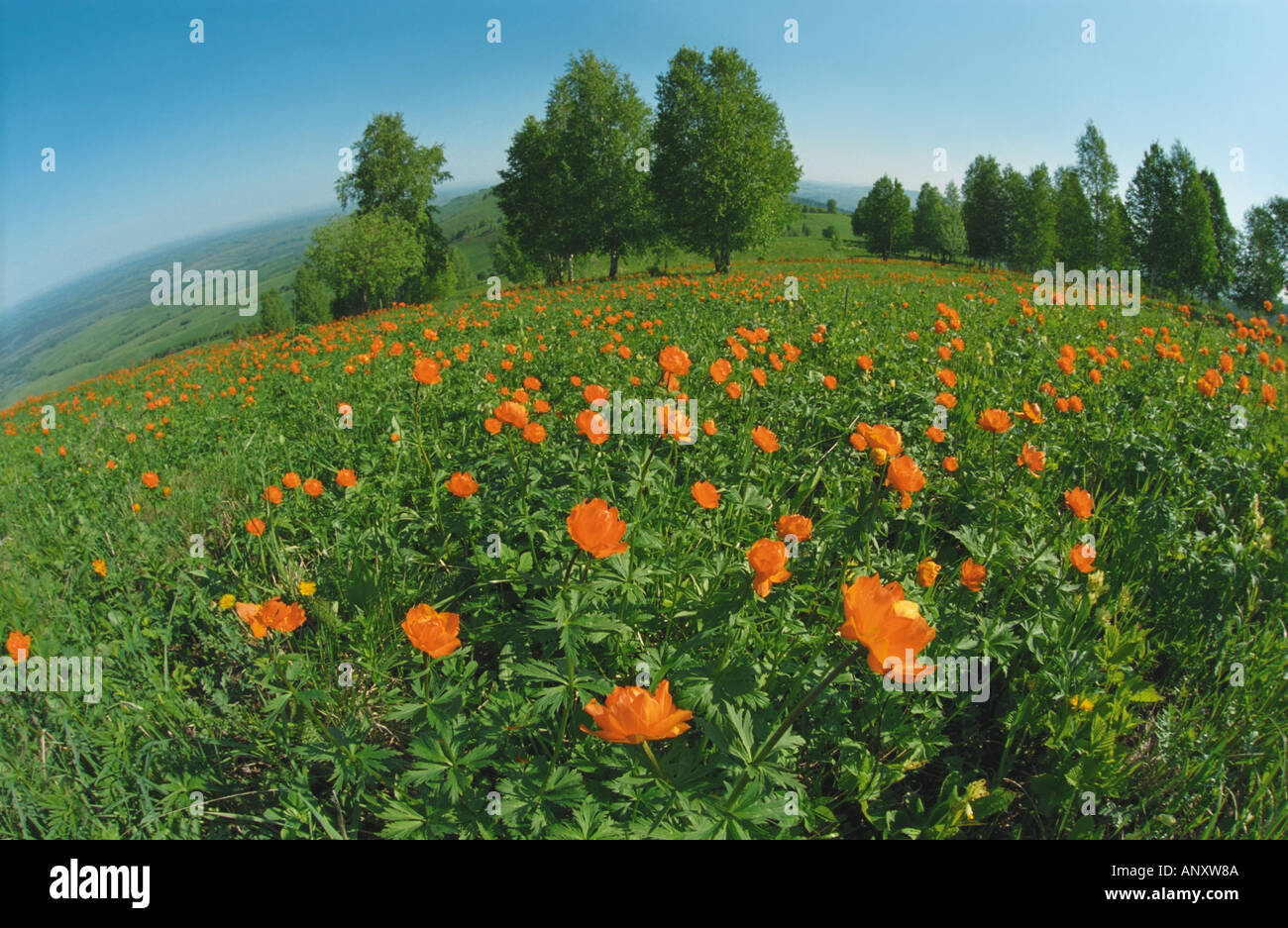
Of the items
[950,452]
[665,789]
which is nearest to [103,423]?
[665,789]

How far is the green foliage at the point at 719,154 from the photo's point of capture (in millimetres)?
22016

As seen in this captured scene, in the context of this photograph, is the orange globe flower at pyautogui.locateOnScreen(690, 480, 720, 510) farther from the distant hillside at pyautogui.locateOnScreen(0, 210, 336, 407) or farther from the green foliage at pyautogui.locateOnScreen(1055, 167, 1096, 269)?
the distant hillside at pyautogui.locateOnScreen(0, 210, 336, 407)

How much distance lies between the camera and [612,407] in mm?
3000

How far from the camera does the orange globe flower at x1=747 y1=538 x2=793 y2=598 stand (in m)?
1.36

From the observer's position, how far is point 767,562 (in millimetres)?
1365

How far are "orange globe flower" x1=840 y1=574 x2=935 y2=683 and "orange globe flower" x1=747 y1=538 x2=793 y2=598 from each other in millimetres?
288

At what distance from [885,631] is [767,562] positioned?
0.36 metres

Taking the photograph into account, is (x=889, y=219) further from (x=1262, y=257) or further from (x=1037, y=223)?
(x=1262, y=257)
